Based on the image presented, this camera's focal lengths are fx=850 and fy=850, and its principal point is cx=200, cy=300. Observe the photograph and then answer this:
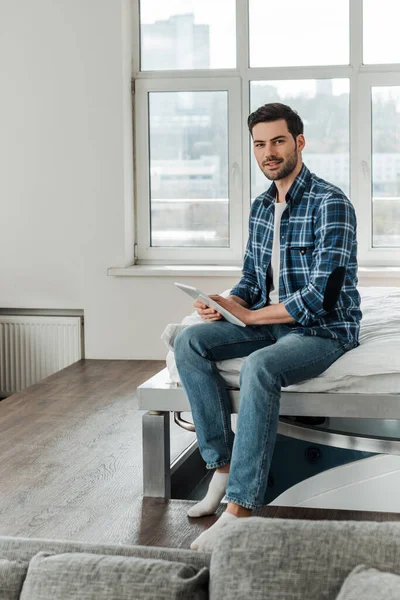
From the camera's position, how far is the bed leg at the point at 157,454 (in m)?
2.80

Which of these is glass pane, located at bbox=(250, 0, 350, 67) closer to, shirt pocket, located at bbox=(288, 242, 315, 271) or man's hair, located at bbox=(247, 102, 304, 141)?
man's hair, located at bbox=(247, 102, 304, 141)

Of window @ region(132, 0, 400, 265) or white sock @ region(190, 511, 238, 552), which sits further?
window @ region(132, 0, 400, 265)

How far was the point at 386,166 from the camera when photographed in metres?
5.26

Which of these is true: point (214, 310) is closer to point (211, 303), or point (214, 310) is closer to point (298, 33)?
point (211, 303)

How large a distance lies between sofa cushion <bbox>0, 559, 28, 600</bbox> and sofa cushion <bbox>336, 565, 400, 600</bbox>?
0.46 metres

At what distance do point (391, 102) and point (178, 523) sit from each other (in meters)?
3.47

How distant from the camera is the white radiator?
5410 mm

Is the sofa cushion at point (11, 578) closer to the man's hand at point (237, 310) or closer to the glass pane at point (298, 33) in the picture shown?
the man's hand at point (237, 310)

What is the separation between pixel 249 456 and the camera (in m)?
2.38

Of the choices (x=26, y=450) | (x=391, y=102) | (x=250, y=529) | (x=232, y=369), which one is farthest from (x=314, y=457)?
(x=391, y=102)

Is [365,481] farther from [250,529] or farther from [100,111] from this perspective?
[100,111]

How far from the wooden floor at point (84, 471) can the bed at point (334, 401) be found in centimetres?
20

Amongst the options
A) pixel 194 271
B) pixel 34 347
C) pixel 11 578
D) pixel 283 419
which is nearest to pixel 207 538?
pixel 283 419

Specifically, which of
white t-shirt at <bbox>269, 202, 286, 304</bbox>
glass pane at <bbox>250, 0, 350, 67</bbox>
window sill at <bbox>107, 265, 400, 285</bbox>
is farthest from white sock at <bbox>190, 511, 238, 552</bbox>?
glass pane at <bbox>250, 0, 350, 67</bbox>
